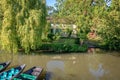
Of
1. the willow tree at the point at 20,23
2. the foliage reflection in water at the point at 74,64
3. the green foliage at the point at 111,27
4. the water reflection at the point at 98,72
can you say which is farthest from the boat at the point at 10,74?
the green foliage at the point at 111,27

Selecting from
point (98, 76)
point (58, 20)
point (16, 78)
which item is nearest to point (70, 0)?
point (58, 20)

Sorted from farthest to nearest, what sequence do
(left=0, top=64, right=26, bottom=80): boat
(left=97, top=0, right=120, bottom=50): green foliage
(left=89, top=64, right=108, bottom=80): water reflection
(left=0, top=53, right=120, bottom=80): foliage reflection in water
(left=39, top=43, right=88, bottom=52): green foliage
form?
(left=39, top=43, right=88, bottom=52): green foliage, (left=97, top=0, right=120, bottom=50): green foliage, (left=89, top=64, right=108, bottom=80): water reflection, (left=0, top=53, right=120, bottom=80): foliage reflection in water, (left=0, top=64, right=26, bottom=80): boat

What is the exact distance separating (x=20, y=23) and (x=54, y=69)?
5.69 meters

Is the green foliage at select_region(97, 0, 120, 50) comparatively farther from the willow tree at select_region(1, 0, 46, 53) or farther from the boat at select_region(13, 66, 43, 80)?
the boat at select_region(13, 66, 43, 80)

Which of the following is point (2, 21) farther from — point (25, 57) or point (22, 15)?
point (25, 57)

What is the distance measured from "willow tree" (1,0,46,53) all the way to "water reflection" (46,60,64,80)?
2734 millimetres

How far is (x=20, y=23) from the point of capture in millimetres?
→ 21531

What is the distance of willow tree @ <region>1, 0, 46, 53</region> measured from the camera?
21.3 metres

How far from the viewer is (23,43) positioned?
22.0m

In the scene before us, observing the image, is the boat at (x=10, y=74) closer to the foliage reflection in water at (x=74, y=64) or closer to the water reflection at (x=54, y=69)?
the foliage reflection in water at (x=74, y=64)

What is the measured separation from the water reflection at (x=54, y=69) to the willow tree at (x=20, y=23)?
2.73m

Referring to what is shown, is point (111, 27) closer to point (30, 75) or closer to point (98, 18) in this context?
point (98, 18)

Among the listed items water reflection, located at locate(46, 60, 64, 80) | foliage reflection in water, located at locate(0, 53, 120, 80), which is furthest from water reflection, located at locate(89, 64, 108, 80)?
water reflection, located at locate(46, 60, 64, 80)

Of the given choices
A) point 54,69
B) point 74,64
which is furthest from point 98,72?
point 54,69
